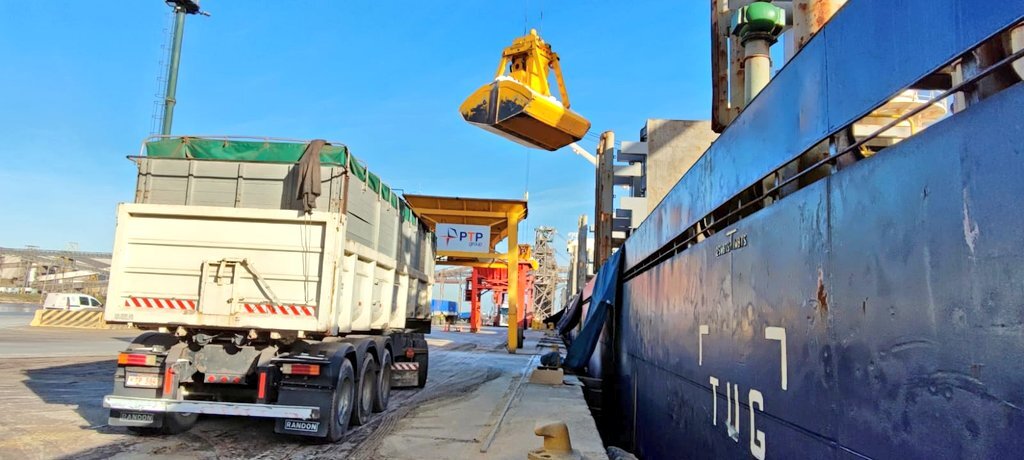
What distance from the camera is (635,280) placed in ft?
30.2

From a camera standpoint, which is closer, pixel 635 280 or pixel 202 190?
pixel 202 190

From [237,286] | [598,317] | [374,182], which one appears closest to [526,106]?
[374,182]

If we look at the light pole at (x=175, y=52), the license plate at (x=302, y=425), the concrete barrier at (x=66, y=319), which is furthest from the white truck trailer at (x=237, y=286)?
the concrete barrier at (x=66, y=319)

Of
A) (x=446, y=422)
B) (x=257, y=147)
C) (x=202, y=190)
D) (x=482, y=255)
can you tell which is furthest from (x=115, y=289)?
(x=482, y=255)

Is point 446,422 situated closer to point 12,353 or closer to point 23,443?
point 23,443

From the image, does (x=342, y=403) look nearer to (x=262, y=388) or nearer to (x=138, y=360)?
(x=262, y=388)

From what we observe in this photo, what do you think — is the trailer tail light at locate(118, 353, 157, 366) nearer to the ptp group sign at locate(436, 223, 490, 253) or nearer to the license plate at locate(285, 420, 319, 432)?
the license plate at locate(285, 420, 319, 432)

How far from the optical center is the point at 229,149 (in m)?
7.05

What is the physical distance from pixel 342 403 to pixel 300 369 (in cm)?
72

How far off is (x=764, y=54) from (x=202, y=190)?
634cm

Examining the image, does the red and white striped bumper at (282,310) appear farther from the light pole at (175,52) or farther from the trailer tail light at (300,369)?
the light pole at (175,52)

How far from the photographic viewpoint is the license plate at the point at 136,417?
6270 mm

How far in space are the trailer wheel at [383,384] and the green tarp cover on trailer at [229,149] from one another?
10.1 feet

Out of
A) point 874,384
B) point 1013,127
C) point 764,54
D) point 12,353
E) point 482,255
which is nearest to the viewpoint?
point 1013,127
